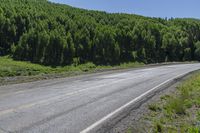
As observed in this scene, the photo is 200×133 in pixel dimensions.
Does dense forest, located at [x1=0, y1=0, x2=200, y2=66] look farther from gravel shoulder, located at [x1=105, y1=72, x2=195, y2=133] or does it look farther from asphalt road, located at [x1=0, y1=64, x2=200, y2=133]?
gravel shoulder, located at [x1=105, y1=72, x2=195, y2=133]

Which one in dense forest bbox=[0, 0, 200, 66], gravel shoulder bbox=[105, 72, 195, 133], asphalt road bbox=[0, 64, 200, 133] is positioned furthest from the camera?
dense forest bbox=[0, 0, 200, 66]

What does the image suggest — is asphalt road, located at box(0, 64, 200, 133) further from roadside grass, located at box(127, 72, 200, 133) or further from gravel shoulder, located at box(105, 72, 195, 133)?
roadside grass, located at box(127, 72, 200, 133)

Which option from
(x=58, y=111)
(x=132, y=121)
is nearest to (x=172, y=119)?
(x=132, y=121)

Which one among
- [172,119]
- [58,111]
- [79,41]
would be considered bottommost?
[172,119]

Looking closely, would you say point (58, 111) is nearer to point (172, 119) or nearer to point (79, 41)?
point (172, 119)

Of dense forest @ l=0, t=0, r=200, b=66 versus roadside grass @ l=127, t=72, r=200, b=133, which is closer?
roadside grass @ l=127, t=72, r=200, b=133

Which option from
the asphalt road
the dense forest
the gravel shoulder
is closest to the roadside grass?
the gravel shoulder

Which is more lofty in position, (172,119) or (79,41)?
(79,41)

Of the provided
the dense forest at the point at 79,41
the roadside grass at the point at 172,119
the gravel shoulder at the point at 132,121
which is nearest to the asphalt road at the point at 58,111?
the gravel shoulder at the point at 132,121

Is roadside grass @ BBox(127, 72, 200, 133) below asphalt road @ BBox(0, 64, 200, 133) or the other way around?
below

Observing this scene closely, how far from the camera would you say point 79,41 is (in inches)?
3878

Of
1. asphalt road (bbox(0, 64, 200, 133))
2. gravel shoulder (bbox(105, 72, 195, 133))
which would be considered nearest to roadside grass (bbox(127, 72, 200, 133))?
gravel shoulder (bbox(105, 72, 195, 133))

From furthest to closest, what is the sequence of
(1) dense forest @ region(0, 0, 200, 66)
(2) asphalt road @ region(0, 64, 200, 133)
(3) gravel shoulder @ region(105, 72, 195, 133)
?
(1) dense forest @ region(0, 0, 200, 66), (3) gravel shoulder @ region(105, 72, 195, 133), (2) asphalt road @ region(0, 64, 200, 133)

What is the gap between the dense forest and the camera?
88062 mm
